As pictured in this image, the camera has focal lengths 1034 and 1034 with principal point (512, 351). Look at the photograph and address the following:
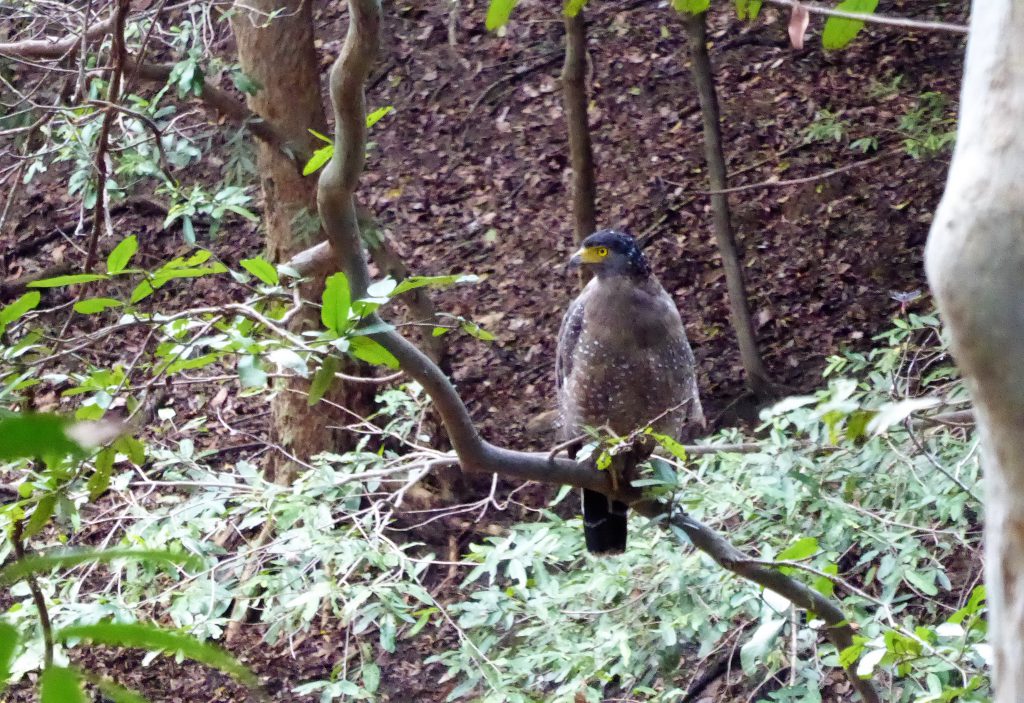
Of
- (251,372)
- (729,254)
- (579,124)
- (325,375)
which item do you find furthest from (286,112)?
(251,372)

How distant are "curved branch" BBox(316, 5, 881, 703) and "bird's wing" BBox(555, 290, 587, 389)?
107 centimetres

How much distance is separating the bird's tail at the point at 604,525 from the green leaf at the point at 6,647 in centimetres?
303

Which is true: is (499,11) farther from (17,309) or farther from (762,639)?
(762,639)

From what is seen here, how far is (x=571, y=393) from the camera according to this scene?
387 centimetres

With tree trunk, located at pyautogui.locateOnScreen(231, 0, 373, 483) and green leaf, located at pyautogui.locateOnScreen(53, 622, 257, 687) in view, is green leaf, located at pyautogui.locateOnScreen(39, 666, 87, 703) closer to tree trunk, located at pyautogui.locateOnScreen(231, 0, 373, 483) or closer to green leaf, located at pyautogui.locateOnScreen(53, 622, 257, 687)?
green leaf, located at pyautogui.locateOnScreen(53, 622, 257, 687)

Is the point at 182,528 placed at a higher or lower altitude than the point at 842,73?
lower

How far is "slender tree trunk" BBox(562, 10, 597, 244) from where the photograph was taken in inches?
203

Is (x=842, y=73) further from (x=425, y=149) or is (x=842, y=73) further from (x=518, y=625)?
(x=518, y=625)

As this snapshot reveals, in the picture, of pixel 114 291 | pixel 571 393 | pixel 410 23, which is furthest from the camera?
pixel 410 23

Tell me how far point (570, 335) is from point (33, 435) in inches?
132

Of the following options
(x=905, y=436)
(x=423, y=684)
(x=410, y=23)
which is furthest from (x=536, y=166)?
(x=905, y=436)

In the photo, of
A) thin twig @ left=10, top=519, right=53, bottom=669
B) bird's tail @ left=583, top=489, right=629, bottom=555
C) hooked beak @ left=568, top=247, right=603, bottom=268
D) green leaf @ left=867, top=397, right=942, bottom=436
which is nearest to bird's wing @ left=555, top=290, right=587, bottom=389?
hooked beak @ left=568, top=247, right=603, bottom=268

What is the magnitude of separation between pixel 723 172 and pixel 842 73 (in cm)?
253

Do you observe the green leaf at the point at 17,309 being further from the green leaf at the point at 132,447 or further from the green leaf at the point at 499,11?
the green leaf at the point at 499,11
